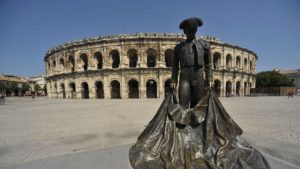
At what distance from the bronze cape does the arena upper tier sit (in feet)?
68.9

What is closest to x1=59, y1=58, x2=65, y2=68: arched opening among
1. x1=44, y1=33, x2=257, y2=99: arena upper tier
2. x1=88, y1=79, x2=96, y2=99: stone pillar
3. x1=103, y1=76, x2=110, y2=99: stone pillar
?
x1=44, y1=33, x2=257, y2=99: arena upper tier

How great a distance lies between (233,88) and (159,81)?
1538cm

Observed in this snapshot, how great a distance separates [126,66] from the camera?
24250mm

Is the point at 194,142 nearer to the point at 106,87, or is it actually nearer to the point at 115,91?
the point at 106,87

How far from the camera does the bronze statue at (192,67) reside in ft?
9.96

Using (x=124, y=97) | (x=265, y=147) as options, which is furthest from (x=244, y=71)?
(x=265, y=147)

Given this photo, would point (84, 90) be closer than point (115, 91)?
No

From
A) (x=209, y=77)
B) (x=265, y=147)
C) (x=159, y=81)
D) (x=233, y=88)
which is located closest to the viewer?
(x=209, y=77)

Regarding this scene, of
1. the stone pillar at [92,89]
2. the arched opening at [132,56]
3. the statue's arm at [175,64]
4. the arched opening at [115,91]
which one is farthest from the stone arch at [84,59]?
the statue's arm at [175,64]

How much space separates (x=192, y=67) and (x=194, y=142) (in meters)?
1.43

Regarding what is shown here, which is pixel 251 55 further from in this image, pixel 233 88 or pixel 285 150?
pixel 285 150

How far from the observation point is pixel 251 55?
3334 cm

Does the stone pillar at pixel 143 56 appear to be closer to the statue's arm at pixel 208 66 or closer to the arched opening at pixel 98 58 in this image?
the arched opening at pixel 98 58

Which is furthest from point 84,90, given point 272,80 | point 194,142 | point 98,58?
point 272,80
